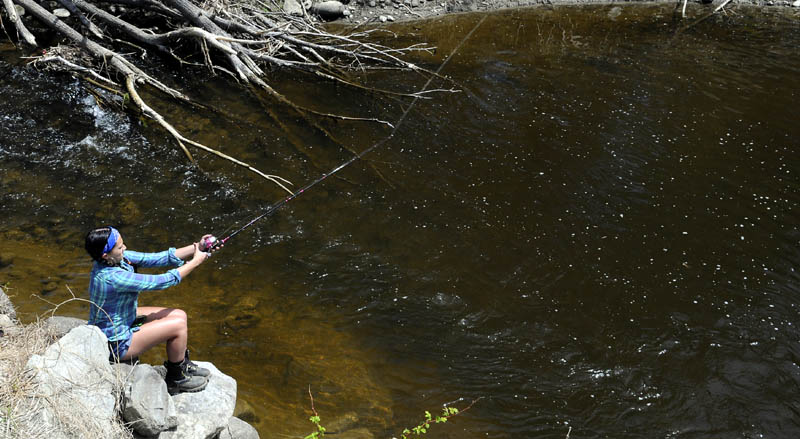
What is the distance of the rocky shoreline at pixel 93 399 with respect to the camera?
11.7 ft

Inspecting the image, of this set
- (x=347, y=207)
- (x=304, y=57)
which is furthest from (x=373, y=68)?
(x=347, y=207)

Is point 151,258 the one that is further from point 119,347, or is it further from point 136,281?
point 119,347

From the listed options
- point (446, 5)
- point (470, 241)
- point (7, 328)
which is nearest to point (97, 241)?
point (7, 328)

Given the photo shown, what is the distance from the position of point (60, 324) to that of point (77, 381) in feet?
4.15

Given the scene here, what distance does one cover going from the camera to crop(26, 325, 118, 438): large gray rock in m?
3.62

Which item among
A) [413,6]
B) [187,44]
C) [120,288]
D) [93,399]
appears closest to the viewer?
[93,399]

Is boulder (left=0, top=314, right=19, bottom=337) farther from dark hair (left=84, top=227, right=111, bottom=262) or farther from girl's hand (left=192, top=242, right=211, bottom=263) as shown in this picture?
girl's hand (left=192, top=242, right=211, bottom=263)

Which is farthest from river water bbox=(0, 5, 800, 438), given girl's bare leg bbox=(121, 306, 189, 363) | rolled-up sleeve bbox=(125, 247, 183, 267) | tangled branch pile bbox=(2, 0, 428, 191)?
rolled-up sleeve bbox=(125, 247, 183, 267)

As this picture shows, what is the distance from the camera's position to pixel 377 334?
596 centimetres

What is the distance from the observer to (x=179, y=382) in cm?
446

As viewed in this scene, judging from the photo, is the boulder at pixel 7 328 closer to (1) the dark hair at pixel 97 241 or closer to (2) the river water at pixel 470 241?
(1) the dark hair at pixel 97 241

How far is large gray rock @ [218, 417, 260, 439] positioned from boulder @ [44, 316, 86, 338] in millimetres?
1306

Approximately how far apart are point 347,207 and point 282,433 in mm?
3416

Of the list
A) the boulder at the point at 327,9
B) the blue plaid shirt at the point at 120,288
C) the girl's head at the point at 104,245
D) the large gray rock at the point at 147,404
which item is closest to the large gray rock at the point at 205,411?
the large gray rock at the point at 147,404
